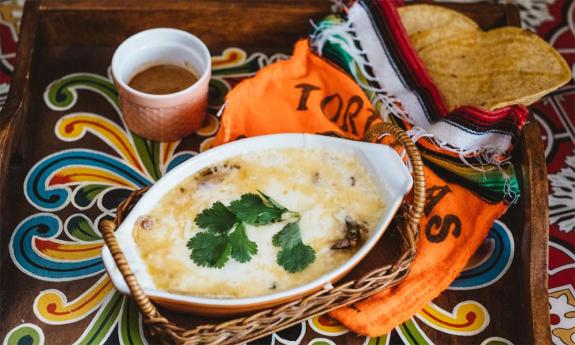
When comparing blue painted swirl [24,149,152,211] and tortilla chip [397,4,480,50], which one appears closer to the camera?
blue painted swirl [24,149,152,211]

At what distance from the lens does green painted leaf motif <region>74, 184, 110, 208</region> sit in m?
1.06

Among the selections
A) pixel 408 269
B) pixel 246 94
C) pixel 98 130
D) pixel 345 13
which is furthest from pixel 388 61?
pixel 98 130

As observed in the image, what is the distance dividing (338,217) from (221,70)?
40 cm

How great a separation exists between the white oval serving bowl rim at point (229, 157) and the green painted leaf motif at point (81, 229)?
148mm

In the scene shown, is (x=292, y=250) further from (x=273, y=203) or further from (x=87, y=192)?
(x=87, y=192)

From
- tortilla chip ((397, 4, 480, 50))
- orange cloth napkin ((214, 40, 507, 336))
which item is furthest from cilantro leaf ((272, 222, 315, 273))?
tortilla chip ((397, 4, 480, 50))

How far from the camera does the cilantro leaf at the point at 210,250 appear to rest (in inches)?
35.1

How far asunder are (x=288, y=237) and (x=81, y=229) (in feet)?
1.07

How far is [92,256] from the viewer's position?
101 cm

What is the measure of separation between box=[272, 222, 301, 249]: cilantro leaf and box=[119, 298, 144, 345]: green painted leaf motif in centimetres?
22

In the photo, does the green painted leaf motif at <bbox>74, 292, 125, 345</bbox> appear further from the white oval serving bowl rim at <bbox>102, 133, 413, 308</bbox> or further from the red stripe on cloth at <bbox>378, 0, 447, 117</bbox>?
the red stripe on cloth at <bbox>378, 0, 447, 117</bbox>

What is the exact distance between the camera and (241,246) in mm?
897

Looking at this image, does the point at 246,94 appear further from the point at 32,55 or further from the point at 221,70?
the point at 32,55

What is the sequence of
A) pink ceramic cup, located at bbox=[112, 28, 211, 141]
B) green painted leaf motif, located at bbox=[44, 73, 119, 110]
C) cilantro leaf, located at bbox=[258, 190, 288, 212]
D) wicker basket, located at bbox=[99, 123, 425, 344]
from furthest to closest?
green painted leaf motif, located at bbox=[44, 73, 119, 110]
pink ceramic cup, located at bbox=[112, 28, 211, 141]
cilantro leaf, located at bbox=[258, 190, 288, 212]
wicker basket, located at bbox=[99, 123, 425, 344]
